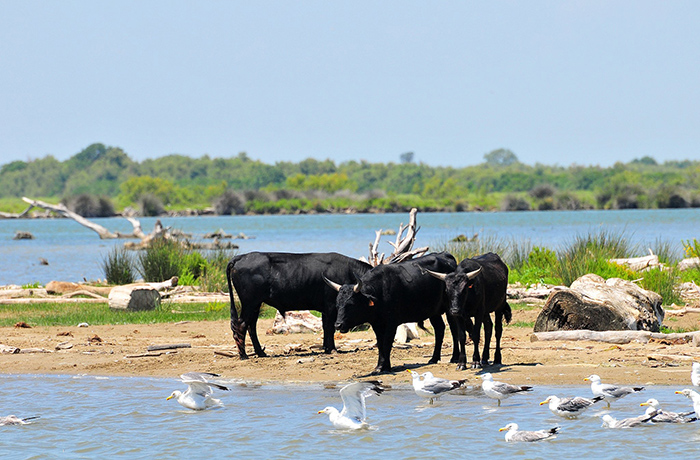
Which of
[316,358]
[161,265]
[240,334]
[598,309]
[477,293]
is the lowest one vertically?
[316,358]

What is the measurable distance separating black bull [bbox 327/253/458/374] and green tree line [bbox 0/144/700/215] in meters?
99.5

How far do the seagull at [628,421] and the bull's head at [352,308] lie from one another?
11.2ft

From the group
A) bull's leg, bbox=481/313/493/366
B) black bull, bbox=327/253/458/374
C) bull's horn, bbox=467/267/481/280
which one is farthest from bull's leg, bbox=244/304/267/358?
bull's horn, bbox=467/267/481/280

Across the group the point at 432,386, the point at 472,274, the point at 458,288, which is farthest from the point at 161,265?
the point at 432,386

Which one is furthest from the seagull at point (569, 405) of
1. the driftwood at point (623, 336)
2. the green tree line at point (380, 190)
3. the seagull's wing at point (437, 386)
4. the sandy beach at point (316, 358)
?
the green tree line at point (380, 190)

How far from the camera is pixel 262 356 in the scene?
1309 centimetres

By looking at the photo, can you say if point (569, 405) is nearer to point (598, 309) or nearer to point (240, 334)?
point (598, 309)

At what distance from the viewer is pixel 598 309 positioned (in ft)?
44.4

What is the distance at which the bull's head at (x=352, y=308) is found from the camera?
11508 mm

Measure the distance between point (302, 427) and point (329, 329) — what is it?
11.8 feet

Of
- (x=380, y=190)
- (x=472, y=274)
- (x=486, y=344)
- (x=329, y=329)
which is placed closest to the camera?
(x=472, y=274)

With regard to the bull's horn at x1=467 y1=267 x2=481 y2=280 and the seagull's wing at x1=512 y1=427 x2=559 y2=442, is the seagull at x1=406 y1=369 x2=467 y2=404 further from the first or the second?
the bull's horn at x1=467 y1=267 x2=481 y2=280

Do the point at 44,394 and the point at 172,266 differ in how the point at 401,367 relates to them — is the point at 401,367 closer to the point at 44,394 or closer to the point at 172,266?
the point at 44,394

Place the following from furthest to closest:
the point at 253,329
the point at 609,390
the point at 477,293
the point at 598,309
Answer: the point at 598,309 → the point at 253,329 → the point at 477,293 → the point at 609,390
